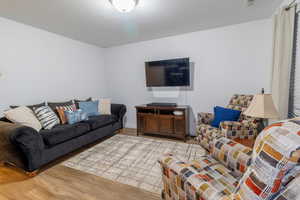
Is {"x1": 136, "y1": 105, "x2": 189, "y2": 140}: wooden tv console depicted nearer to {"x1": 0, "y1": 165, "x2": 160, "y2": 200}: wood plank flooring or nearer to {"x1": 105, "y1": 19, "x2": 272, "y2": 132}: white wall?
{"x1": 105, "y1": 19, "x2": 272, "y2": 132}: white wall

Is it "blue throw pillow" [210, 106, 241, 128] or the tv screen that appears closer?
"blue throw pillow" [210, 106, 241, 128]

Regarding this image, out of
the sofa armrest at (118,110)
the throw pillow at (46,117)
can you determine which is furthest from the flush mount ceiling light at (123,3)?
the sofa armrest at (118,110)

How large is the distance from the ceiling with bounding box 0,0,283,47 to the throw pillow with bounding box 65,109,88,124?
170 cm

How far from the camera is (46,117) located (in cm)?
251

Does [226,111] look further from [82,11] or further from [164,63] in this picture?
[82,11]

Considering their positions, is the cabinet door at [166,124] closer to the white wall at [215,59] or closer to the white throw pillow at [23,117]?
the white wall at [215,59]

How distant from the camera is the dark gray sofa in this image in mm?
1876

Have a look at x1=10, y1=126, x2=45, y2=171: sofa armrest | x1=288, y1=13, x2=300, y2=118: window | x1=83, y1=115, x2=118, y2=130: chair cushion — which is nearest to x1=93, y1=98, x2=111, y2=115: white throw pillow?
x1=83, y1=115, x2=118, y2=130: chair cushion

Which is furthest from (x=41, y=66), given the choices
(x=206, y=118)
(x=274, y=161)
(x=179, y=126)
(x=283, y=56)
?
(x=283, y=56)

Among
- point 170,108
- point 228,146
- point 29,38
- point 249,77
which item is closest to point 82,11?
point 29,38

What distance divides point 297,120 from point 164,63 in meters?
2.90

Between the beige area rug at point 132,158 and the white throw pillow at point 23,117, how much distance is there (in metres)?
0.82

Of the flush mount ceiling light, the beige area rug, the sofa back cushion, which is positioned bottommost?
the beige area rug

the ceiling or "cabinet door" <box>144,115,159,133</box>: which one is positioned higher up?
the ceiling
